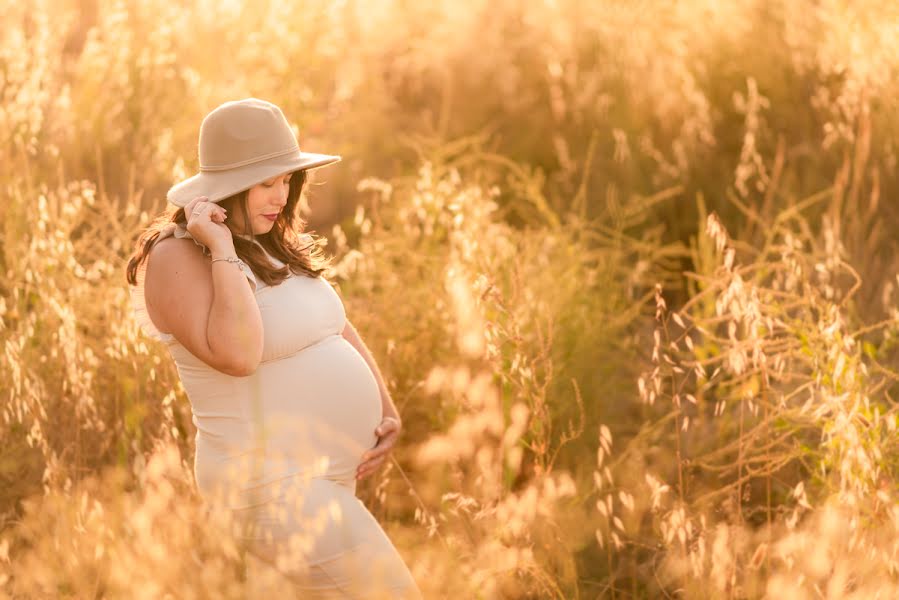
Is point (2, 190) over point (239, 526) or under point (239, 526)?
over

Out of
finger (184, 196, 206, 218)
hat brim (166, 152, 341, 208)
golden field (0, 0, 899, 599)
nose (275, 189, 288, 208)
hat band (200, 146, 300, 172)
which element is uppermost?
hat band (200, 146, 300, 172)

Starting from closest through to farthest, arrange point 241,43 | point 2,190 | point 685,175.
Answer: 1. point 2,190
2. point 685,175
3. point 241,43

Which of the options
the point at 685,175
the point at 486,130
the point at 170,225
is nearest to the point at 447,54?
the point at 486,130

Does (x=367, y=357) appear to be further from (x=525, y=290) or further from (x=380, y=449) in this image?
(x=525, y=290)

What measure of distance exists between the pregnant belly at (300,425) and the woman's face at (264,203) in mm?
287

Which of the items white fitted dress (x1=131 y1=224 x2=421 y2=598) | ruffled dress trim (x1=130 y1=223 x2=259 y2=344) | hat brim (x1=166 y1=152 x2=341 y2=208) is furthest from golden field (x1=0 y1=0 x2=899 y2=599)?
hat brim (x1=166 y1=152 x2=341 y2=208)

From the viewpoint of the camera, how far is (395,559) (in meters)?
2.41

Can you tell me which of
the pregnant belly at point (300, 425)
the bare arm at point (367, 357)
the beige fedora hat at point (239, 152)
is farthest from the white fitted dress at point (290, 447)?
the bare arm at point (367, 357)

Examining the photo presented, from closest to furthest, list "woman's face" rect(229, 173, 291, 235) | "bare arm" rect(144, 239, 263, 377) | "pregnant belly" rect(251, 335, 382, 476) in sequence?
"bare arm" rect(144, 239, 263, 377) < "pregnant belly" rect(251, 335, 382, 476) < "woman's face" rect(229, 173, 291, 235)

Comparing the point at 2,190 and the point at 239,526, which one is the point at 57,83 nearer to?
the point at 2,190

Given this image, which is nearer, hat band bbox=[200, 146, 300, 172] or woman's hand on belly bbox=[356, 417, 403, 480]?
hat band bbox=[200, 146, 300, 172]

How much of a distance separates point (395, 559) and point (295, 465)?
0.28 m

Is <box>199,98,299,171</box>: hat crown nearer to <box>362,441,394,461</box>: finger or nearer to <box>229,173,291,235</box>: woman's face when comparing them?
<box>229,173,291,235</box>: woman's face

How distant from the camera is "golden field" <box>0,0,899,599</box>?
253cm
